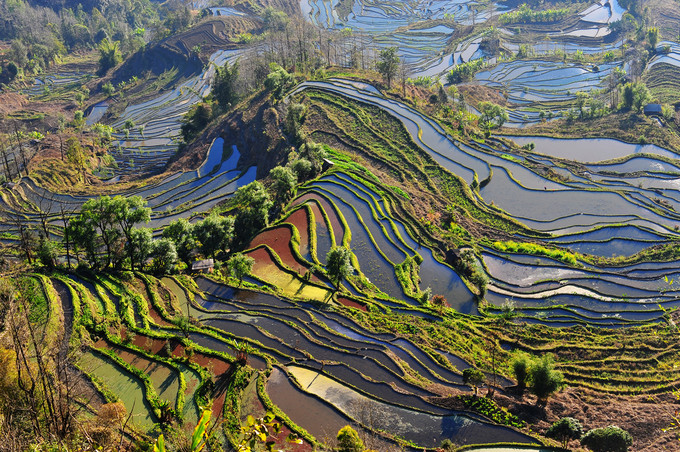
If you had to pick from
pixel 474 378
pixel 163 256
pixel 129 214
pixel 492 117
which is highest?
pixel 129 214

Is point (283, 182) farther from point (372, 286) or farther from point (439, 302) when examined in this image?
point (439, 302)

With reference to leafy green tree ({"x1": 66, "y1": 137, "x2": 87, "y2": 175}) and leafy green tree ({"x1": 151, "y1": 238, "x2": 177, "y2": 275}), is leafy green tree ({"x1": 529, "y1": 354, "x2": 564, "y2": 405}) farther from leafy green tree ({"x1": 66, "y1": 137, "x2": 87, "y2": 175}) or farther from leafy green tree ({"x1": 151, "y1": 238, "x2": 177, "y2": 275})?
leafy green tree ({"x1": 66, "y1": 137, "x2": 87, "y2": 175})

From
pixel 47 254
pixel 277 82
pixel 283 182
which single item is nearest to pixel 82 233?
pixel 47 254

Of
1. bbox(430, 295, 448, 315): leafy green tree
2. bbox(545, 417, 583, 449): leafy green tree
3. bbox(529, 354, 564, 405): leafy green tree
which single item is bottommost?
bbox(430, 295, 448, 315): leafy green tree

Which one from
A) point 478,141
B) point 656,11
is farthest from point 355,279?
point 656,11

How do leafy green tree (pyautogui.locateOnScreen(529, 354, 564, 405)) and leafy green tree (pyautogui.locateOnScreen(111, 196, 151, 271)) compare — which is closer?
leafy green tree (pyautogui.locateOnScreen(529, 354, 564, 405))

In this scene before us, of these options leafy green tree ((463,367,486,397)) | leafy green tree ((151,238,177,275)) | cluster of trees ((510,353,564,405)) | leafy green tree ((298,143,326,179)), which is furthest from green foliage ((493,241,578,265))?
leafy green tree ((151,238,177,275))

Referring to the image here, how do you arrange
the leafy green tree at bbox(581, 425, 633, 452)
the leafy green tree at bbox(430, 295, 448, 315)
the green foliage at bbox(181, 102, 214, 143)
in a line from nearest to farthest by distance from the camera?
the leafy green tree at bbox(581, 425, 633, 452) → the leafy green tree at bbox(430, 295, 448, 315) → the green foliage at bbox(181, 102, 214, 143)

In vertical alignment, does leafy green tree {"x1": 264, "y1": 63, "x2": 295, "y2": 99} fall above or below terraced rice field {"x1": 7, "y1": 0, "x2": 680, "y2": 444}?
above

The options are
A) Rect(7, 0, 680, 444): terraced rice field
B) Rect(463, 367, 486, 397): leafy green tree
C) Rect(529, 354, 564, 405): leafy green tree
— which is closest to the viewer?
Rect(529, 354, 564, 405): leafy green tree
